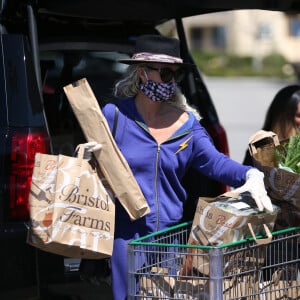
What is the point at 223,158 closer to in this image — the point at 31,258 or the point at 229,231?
the point at 229,231

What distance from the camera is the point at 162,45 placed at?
3791 millimetres

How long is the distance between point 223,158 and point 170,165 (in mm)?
247

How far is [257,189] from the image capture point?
3.36 m

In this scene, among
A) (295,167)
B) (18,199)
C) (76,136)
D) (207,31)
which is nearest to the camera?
(295,167)

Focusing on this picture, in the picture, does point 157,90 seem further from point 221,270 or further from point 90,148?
point 221,270

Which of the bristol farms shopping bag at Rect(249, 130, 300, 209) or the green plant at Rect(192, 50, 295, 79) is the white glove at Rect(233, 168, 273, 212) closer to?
the bristol farms shopping bag at Rect(249, 130, 300, 209)

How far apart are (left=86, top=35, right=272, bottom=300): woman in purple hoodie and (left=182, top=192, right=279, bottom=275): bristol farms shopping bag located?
1.09 feet

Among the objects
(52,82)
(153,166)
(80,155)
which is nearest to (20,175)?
(80,155)

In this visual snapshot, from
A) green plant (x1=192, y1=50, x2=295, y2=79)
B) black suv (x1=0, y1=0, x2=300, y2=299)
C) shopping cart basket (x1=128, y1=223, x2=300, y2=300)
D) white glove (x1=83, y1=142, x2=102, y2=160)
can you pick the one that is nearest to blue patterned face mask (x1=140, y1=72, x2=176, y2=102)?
white glove (x1=83, y1=142, x2=102, y2=160)

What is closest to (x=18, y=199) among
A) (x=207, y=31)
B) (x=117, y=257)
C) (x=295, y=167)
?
(x=117, y=257)

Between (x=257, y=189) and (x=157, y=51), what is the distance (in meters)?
0.85

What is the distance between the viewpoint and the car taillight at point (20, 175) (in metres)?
3.82

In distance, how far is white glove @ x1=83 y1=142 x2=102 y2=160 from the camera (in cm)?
356

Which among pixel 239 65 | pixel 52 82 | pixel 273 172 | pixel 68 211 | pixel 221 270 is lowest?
pixel 221 270
